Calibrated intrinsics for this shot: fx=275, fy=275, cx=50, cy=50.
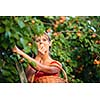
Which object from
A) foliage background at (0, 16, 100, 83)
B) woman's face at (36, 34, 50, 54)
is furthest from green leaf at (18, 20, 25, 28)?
woman's face at (36, 34, 50, 54)

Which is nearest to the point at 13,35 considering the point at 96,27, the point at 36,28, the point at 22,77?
the point at 36,28

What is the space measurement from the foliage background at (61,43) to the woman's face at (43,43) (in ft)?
0.13

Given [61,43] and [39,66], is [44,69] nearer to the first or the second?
[39,66]

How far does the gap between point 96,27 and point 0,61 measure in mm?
830

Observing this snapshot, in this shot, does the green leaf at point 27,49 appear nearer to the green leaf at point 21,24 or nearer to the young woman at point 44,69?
the young woman at point 44,69

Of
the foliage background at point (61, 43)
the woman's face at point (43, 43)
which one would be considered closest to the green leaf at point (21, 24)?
the foliage background at point (61, 43)

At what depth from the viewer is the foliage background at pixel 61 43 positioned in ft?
7.22

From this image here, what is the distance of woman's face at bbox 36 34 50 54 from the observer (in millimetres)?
2244

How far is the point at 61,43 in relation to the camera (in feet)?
7.35

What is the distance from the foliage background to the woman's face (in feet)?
0.13
